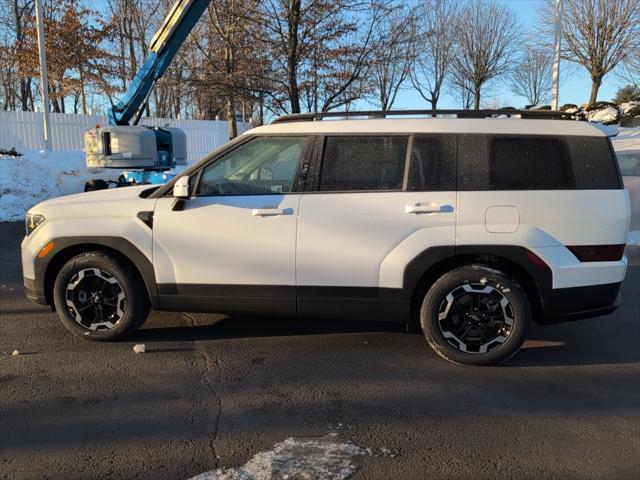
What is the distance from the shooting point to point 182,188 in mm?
4223

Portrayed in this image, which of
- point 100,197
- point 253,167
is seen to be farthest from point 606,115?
point 100,197

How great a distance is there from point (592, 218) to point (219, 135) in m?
23.7

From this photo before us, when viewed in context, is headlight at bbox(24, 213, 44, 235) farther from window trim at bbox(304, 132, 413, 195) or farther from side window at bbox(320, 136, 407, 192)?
side window at bbox(320, 136, 407, 192)

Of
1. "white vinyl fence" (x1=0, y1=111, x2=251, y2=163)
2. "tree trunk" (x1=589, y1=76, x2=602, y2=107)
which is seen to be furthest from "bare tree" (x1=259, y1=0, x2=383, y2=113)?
"tree trunk" (x1=589, y1=76, x2=602, y2=107)

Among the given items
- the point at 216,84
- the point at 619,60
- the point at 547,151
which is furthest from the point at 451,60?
the point at 547,151

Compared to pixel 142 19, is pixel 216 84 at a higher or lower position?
lower

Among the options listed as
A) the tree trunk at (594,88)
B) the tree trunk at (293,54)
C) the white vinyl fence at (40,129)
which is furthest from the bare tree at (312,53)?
the tree trunk at (594,88)

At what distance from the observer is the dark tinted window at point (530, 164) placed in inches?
159

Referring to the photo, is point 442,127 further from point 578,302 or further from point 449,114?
point 578,302

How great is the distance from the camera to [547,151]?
13.3 ft

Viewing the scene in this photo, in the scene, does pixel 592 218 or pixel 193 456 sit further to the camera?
pixel 592 218

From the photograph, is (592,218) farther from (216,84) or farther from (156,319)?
(216,84)

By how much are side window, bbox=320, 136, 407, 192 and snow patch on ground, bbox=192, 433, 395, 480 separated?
1.91 meters

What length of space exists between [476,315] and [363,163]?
1474mm
